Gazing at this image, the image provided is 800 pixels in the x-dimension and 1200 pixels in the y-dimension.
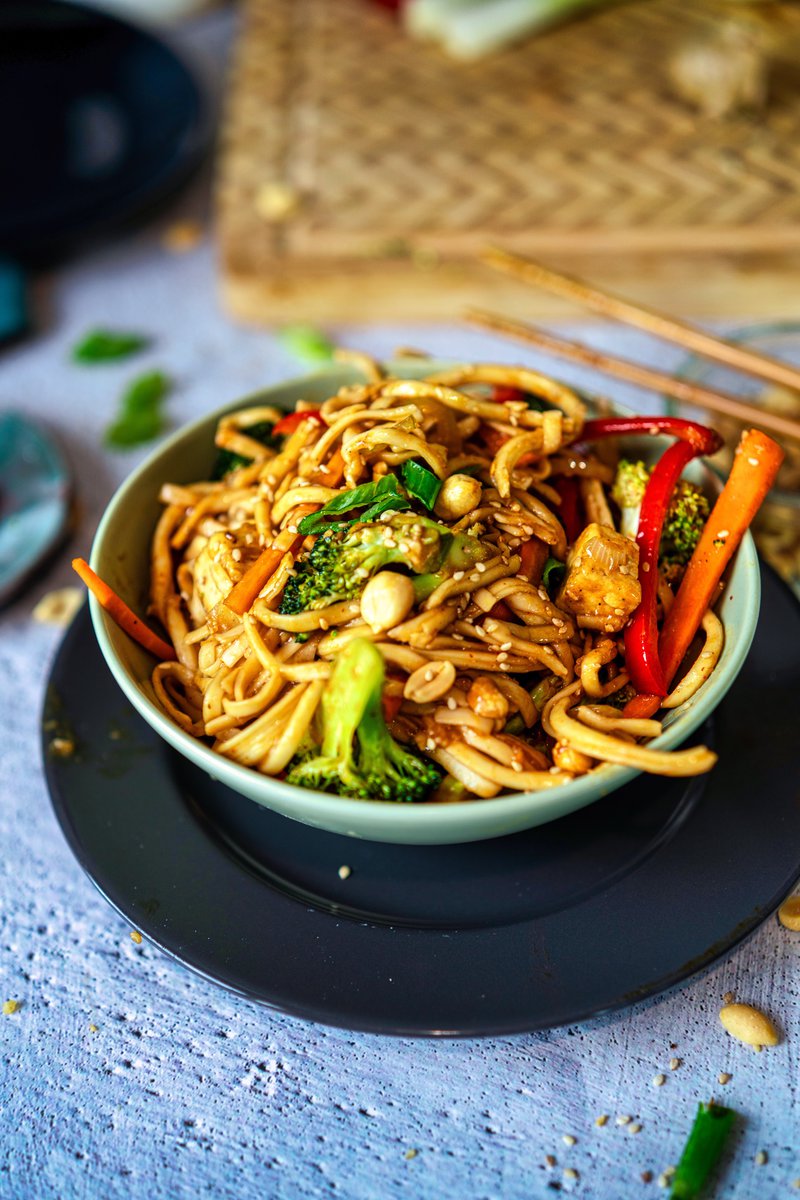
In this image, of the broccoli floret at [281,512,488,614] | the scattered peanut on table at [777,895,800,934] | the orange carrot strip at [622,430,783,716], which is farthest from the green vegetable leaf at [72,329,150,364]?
the scattered peanut on table at [777,895,800,934]

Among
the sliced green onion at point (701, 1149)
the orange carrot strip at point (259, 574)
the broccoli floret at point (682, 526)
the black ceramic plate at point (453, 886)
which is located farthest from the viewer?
the broccoli floret at point (682, 526)

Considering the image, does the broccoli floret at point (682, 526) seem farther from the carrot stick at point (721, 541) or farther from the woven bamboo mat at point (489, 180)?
the woven bamboo mat at point (489, 180)

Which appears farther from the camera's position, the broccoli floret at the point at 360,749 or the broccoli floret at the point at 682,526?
the broccoli floret at the point at 682,526

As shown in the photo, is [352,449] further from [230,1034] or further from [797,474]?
[797,474]

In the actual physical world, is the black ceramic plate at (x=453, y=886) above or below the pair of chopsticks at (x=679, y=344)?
below

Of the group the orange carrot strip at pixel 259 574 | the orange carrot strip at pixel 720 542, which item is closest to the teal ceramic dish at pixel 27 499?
the orange carrot strip at pixel 259 574

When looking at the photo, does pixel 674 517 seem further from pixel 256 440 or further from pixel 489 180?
pixel 489 180

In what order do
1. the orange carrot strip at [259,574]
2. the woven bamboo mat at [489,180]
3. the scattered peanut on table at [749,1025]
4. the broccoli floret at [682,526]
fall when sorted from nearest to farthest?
the scattered peanut on table at [749,1025] < the orange carrot strip at [259,574] < the broccoli floret at [682,526] < the woven bamboo mat at [489,180]

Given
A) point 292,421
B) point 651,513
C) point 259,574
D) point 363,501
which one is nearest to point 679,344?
point 651,513
